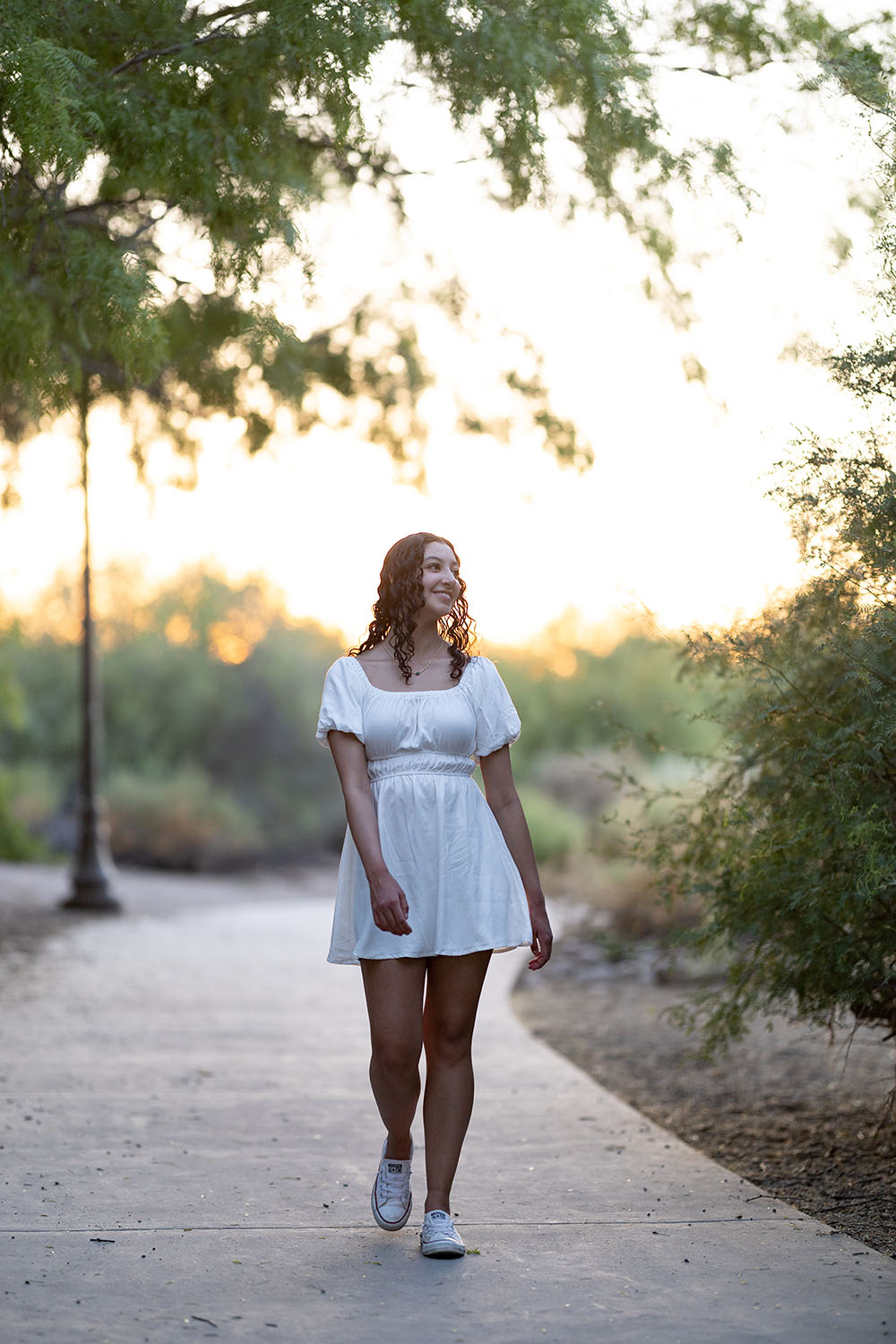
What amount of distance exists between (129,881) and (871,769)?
60.4 ft

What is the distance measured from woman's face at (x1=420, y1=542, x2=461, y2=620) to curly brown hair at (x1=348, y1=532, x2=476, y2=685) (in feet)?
0.05

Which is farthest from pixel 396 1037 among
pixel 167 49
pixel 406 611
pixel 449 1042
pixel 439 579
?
pixel 167 49

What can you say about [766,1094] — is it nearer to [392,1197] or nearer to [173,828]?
[392,1197]

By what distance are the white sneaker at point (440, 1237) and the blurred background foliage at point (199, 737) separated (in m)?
21.9

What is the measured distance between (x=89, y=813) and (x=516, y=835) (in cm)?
1268

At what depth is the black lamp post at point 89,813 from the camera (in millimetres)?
16141

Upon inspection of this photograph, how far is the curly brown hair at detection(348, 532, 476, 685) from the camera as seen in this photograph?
15.2 feet

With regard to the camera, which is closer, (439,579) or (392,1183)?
(392,1183)

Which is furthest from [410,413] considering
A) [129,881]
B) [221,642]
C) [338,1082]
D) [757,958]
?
[221,642]

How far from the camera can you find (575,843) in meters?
24.1

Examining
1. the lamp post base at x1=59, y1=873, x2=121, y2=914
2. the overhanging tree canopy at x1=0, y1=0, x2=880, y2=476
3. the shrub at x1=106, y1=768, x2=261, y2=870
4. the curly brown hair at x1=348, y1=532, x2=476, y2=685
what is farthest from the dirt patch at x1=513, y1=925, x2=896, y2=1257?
the shrub at x1=106, y1=768, x2=261, y2=870

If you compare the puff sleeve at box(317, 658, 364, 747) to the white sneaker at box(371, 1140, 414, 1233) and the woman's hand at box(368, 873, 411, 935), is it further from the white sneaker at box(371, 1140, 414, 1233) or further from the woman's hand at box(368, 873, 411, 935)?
the white sneaker at box(371, 1140, 414, 1233)

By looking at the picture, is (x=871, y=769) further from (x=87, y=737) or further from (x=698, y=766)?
(x=87, y=737)

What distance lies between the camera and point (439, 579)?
464cm
